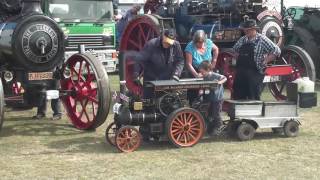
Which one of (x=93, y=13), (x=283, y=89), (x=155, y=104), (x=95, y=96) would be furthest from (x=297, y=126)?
(x=93, y=13)

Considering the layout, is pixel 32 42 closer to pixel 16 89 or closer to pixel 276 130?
pixel 16 89

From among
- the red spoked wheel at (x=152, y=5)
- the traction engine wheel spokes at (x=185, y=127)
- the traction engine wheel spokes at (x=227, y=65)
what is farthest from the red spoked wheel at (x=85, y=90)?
the red spoked wheel at (x=152, y=5)

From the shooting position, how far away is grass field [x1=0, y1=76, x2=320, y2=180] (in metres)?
5.10

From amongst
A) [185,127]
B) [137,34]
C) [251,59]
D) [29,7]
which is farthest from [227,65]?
[29,7]

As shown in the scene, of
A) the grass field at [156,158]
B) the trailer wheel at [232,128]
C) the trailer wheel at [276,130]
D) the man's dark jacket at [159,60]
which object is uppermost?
the man's dark jacket at [159,60]

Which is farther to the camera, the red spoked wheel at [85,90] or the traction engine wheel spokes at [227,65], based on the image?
the traction engine wheel spokes at [227,65]

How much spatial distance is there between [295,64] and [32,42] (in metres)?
4.67

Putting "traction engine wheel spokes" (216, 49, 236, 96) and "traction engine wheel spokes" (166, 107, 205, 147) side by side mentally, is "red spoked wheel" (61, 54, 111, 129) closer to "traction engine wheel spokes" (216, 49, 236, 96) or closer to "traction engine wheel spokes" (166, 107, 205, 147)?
"traction engine wheel spokes" (166, 107, 205, 147)

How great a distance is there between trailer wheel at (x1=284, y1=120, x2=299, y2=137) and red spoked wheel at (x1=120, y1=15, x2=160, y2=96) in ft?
10.3

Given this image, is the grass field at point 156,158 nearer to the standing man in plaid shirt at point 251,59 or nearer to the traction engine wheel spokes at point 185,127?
the traction engine wheel spokes at point 185,127

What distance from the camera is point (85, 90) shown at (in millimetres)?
7289

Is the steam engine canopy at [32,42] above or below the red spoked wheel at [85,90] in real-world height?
above

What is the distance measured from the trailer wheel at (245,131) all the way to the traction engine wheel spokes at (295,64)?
2.69 m

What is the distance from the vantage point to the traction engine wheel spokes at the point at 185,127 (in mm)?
6016
